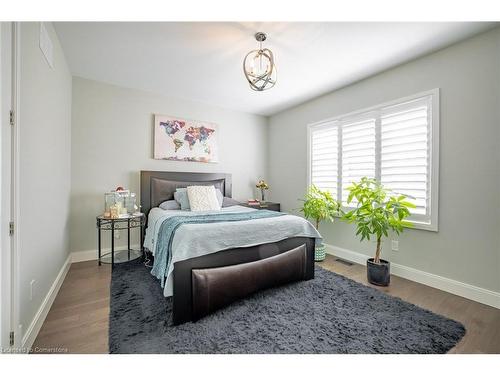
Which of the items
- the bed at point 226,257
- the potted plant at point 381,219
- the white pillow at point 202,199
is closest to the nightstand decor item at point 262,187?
the white pillow at point 202,199

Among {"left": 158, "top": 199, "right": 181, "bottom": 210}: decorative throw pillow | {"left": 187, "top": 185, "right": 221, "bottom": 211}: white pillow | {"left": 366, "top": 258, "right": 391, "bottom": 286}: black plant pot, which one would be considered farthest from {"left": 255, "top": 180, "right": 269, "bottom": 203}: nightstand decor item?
{"left": 366, "top": 258, "right": 391, "bottom": 286}: black plant pot

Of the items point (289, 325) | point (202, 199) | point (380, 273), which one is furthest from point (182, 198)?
point (380, 273)

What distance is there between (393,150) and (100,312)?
3.43 metres

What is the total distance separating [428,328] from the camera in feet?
5.49

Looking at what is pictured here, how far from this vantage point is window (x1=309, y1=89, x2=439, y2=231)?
2.42m

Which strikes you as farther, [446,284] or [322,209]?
[322,209]

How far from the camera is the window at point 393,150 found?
2424mm

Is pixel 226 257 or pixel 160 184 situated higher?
pixel 160 184

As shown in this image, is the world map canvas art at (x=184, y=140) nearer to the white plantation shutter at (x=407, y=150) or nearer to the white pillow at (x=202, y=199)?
the white pillow at (x=202, y=199)

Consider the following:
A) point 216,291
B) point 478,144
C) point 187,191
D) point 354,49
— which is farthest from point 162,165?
point 478,144

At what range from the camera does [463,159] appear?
7.22 ft

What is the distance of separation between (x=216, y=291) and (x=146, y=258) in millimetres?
1760

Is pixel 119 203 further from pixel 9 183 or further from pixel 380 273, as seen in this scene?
pixel 380 273

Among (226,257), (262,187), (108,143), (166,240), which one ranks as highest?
(108,143)
